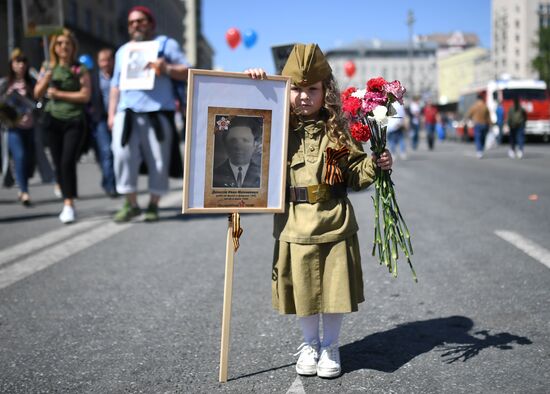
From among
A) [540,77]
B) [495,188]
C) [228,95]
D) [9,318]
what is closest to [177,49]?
[9,318]

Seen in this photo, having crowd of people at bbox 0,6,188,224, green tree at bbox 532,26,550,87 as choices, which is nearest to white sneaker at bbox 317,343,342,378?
crowd of people at bbox 0,6,188,224

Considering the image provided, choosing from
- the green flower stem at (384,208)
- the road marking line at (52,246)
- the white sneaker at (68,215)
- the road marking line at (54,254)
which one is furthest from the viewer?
the white sneaker at (68,215)

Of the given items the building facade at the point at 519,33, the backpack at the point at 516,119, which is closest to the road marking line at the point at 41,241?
the backpack at the point at 516,119

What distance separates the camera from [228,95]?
9.27 feet

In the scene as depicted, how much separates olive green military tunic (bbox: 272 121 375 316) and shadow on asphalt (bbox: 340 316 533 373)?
338 millimetres

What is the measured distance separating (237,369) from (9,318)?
5.39 feet

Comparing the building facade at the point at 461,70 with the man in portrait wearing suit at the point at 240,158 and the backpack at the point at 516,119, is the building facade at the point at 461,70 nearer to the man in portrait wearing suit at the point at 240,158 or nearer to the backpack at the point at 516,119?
the backpack at the point at 516,119

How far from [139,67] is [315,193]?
181 inches

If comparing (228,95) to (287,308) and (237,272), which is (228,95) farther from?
(237,272)

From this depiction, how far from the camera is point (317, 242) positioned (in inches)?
113

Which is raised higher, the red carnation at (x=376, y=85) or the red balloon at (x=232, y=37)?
the red balloon at (x=232, y=37)

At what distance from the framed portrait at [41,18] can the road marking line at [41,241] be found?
384cm

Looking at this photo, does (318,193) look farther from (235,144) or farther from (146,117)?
(146,117)

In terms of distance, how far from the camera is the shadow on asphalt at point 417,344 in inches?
121
